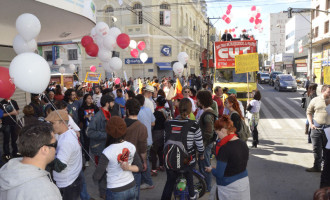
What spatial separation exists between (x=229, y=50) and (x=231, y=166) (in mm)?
10854

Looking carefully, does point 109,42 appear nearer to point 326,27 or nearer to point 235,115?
point 235,115

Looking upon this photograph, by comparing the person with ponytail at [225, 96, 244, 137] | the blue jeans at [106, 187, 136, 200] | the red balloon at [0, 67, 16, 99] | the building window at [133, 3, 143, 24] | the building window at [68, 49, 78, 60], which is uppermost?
the building window at [133, 3, 143, 24]

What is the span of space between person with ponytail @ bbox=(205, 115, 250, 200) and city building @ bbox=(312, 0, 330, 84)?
3116cm

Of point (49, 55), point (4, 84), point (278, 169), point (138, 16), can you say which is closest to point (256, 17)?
point (278, 169)

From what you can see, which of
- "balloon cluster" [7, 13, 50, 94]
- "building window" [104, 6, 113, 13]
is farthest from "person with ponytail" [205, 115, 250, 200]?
"building window" [104, 6, 113, 13]

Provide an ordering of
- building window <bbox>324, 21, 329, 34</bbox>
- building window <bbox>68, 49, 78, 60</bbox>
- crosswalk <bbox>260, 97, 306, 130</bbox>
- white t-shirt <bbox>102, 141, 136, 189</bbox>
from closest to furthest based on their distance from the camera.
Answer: white t-shirt <bbox>102, 141, 136, 189</bbox>, crosswalk <bbox>260, 97, 306, 130</bbox>, building window <bbox>68, 49, 78, 60</bbox>, building window <bbox>324, 21, 329, 34</bbox>

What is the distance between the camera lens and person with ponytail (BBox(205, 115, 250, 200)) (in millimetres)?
2971

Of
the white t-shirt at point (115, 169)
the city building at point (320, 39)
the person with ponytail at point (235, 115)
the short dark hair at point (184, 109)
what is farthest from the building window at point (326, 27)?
the white t-shirt at point (115, 169)

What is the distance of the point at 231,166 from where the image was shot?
118 inches

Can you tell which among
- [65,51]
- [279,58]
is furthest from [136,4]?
[279,58]

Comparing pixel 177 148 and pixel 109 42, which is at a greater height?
pixel 109 42

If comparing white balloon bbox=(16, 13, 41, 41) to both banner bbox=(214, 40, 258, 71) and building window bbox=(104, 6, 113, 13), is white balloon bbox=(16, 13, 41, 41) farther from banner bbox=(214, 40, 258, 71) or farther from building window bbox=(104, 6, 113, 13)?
building window bbox=(104, 6, 113, 13)

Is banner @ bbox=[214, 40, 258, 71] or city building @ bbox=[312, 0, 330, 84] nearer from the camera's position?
banner @ bbox=[214, 40, 258, 71]

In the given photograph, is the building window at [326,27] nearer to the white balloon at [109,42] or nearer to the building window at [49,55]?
the white balloon at [109,42]
